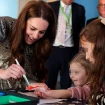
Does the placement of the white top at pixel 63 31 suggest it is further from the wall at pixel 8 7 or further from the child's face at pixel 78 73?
the wall at pixel 8 7

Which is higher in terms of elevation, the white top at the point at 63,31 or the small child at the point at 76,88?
the white top at the point at 63,31

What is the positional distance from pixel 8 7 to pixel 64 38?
132 centimetres

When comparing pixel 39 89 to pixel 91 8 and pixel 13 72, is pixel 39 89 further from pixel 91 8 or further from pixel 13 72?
pixel 91 8

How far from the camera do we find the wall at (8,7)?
4.04 metres

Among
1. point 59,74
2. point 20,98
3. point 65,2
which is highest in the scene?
point 65,2

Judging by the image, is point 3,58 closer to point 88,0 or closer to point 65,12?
point 65,12

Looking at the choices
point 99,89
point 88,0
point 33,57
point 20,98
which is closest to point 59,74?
point 88,0

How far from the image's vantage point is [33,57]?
70.4 inches

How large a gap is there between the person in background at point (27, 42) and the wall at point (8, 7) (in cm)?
235

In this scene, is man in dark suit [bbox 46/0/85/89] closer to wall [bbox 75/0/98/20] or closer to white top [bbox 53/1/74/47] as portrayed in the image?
white top [bbox 53/1/74/47]

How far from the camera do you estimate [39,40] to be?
1792 millimetres

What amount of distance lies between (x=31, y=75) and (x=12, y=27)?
0.95ft

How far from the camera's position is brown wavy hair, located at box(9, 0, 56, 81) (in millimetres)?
1637

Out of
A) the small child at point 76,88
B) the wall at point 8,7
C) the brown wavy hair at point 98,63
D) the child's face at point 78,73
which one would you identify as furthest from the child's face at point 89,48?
the wall at point 8,7
